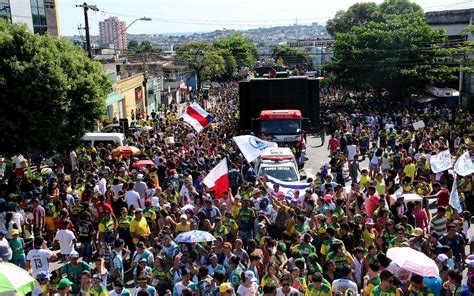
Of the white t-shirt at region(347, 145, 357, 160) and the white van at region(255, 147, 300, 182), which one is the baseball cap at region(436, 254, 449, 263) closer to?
the white van at region(255, 147, 300, 182)

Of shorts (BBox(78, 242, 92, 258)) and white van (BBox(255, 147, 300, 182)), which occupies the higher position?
white van (BBox(255, 147, 300, 182))

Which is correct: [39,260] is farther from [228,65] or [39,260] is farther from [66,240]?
[228,65]

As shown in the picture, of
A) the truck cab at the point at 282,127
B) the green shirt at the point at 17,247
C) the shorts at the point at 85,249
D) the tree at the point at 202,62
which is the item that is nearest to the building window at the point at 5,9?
the truck cab at the point at 282,127

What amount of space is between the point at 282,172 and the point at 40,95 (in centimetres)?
723

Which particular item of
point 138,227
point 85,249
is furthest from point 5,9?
point 138,227

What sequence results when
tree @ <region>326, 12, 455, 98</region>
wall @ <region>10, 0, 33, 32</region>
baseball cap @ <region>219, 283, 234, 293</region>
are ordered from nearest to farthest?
baseball cap @ <region>219, 283, 234, 293</region> < wall @ <region>10, 0, 33, 32</region> < tree @ <region>326, 12, 455, 98</region>

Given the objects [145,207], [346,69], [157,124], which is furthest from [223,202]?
[346,69]

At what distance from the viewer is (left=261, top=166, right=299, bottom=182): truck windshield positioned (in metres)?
17.9

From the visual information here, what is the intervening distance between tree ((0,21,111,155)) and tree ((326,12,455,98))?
95.7ft

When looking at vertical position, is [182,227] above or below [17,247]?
above

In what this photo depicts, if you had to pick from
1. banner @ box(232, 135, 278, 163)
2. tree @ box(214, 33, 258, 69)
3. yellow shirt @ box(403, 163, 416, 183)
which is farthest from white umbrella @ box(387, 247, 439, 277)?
tree @ box(214, 33, 258, 69)

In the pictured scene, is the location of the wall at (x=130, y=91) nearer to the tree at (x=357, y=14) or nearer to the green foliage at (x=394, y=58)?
the green foliage at (x=394, y=58)

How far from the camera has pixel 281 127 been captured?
25766mm

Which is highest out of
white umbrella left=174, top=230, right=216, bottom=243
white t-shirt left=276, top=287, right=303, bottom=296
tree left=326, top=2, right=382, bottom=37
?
tree left=326, top=2, right=382, bottom=37
